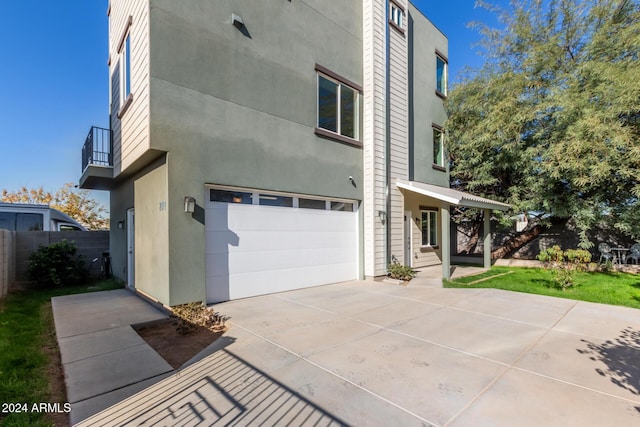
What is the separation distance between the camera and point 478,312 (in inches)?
221

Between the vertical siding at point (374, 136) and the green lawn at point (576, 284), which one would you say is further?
the vertical siding at point (374, 136)

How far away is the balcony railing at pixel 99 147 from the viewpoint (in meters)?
8.21

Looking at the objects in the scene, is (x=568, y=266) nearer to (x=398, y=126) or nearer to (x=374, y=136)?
(x=398, y=126)

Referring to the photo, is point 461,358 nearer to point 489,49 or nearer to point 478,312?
point 478,312

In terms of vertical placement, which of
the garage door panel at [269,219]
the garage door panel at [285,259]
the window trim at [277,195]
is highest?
the window trim at [277,195]

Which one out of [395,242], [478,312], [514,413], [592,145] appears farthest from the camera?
[395,242]

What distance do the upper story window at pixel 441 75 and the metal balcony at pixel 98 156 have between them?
1167 centimetres

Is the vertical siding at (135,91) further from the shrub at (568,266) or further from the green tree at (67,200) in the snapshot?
the green tree at (67,200)

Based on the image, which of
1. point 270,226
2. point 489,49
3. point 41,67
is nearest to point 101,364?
point 270,226

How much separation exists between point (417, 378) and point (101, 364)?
346cm

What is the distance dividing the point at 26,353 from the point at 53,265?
5.79 meters

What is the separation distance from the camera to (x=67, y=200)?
26.5 m

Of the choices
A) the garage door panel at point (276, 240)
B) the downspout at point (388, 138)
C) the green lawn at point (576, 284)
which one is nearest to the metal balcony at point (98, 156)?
the garage door panel at point (276, 240)

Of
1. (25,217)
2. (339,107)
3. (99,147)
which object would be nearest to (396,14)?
(339,107)
